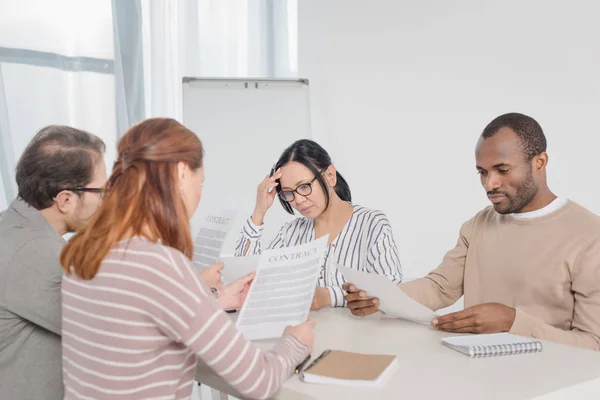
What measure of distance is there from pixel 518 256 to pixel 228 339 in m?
1.21

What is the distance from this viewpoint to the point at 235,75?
14.6ft

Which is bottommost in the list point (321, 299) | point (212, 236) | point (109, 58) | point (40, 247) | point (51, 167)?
Result: point (321, 299)

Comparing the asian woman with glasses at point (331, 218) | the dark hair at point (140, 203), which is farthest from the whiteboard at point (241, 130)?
the dark hair at point (140, 203)

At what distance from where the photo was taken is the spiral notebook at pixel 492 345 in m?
1.66

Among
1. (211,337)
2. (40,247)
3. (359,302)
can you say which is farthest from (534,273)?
(40,247)

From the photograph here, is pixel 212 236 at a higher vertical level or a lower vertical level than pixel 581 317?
higher

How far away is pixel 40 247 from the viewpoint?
5.56 ft

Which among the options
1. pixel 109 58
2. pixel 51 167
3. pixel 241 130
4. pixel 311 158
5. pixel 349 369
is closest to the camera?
pixel 349 369

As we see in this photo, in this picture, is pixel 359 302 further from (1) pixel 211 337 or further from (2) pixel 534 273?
(1) pixel 211 337

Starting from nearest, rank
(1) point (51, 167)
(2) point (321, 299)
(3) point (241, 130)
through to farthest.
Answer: (1) point (51, 167) < (2) point (321, 299) < (3) point (241, 130)

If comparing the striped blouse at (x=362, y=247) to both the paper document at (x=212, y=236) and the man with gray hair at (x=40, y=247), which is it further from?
the man with gray hair at (x=40, y=247)

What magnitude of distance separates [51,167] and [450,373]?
1.08 meters

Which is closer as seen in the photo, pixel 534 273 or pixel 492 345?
pixel 492 345

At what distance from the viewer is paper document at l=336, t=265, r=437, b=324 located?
73.9 inches
